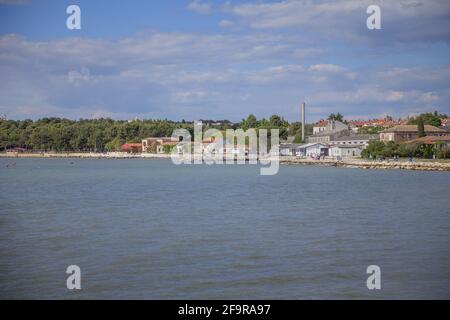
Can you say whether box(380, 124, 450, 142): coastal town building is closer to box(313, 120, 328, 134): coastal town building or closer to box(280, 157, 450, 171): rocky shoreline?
box(280, 157, 450, 171): rocky shoreline

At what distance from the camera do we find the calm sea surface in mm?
9812

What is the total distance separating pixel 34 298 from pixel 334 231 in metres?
8.13

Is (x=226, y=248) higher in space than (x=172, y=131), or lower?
lower

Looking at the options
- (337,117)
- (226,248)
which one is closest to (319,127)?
(337,117)

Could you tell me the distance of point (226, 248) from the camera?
1289cm

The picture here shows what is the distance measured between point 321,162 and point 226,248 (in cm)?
5510

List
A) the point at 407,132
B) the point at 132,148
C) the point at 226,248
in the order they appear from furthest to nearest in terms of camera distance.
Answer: the point at 132,148 → the point at 407,132 → the point at 226,248

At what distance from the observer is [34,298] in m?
9.30

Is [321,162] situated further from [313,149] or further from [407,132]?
[313,149]

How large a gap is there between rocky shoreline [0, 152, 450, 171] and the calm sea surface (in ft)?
81.2

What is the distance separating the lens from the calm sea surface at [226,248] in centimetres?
981

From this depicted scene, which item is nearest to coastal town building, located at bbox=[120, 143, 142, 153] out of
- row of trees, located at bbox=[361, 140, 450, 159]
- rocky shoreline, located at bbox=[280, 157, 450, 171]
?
rocky shoreline, located at bbox=[280, 157, 450, 171]

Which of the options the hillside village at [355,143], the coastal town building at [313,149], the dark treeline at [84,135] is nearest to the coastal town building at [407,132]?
the hillside village at [355,143]
